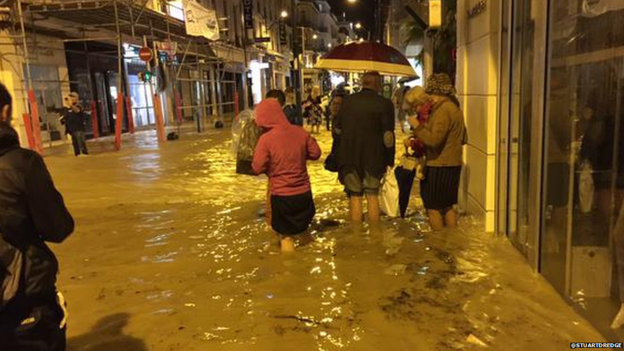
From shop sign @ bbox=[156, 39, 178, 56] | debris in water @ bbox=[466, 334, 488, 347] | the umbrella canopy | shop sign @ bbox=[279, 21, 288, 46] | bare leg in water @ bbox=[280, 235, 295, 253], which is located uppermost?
shop sign @ bbox=[279, 21, 288, 46]

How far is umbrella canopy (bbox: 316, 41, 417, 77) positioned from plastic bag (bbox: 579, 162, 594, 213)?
3469 millimetres

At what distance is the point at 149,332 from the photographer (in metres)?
3.65

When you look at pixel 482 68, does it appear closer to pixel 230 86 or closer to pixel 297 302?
pixel 297 302

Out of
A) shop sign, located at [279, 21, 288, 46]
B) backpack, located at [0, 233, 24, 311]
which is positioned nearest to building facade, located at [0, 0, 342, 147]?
backpack, located at [0, 233, 24, 311]

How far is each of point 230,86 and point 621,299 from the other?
32.4 m

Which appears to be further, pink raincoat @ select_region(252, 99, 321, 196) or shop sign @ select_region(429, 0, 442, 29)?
shop sign @ select_region(429, 0, 442, 29)

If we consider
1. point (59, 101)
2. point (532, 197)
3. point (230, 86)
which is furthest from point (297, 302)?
point (230, 86)

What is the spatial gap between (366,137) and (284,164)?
1183 mm

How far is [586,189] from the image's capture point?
367 cm

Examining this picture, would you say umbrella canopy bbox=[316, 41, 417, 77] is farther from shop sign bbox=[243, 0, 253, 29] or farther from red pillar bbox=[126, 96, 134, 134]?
shop sign bbox=[243, 0, 253, 29]

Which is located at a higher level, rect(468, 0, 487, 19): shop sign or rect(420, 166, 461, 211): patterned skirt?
rect(468, 0, 487, 19): shop sign

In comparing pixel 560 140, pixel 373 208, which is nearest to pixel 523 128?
pixel 560 140

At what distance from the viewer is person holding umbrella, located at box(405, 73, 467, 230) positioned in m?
5.16

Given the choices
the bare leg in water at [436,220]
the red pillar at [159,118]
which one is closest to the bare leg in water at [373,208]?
the bare leg in water at [436,220]
